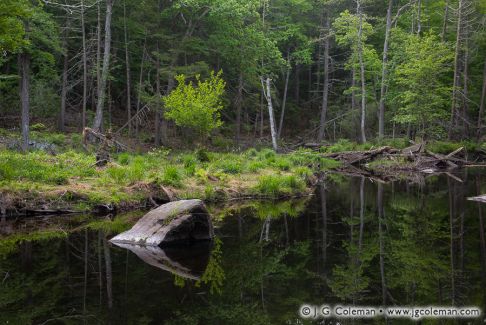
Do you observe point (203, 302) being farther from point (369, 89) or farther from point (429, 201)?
point (369, 89)

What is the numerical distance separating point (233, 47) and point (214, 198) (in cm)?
1840

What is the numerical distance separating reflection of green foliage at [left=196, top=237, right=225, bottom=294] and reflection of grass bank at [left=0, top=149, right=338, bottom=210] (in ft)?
16.8

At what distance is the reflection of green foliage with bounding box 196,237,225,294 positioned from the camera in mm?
6547

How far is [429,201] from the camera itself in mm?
13898

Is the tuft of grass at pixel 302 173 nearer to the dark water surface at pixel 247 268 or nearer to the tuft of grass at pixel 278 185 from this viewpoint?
the tuft of grass at pixel 278 185

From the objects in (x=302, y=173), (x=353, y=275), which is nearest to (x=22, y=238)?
(x=353, y=275)

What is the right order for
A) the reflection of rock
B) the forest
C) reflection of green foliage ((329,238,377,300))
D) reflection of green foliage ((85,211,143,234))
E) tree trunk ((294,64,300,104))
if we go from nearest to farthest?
1. the forest
2. reflection of green foliage ((329,238,377,300))
3. the reflection of rock
4. reflection of green foliage ((85,211,143,234))
5. tree trunk ((294,64,300,104))

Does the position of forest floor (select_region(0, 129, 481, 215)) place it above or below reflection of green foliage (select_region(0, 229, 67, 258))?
above

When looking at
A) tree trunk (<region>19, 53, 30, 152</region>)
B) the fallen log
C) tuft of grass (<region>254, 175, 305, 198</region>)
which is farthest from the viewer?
the fallen log

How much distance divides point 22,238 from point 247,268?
4.86 m

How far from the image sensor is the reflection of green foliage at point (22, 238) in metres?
8.45

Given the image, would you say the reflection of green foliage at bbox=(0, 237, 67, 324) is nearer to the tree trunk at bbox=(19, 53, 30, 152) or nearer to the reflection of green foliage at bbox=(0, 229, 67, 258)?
the reflection of green foliage at bbox=(0, 229, 67, 258)

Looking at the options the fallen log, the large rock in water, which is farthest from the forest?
the fallen log

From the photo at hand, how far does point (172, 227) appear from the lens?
880 cm
